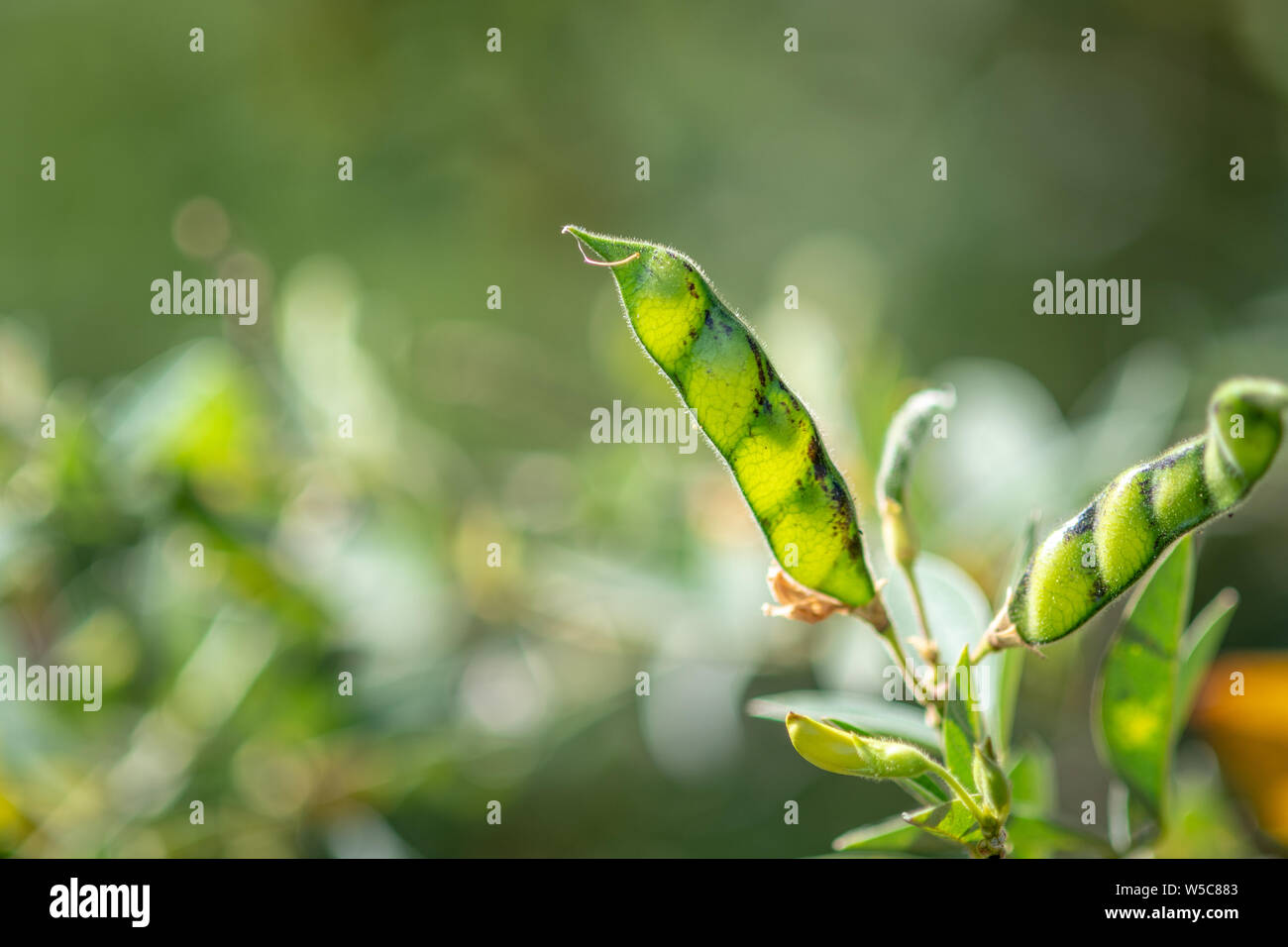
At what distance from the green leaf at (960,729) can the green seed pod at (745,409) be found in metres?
0.09

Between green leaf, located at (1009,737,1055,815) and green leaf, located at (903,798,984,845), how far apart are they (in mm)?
126

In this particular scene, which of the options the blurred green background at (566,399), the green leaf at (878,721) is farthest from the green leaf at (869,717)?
the blurred green background at (566,399)

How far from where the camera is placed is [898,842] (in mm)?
637

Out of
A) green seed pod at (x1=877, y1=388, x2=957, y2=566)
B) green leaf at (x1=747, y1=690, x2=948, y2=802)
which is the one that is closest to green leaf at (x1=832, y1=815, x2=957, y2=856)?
green leaf at (x1=747, y1=690, x2=948, y2=802)

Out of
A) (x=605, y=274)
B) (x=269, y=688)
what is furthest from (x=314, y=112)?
(x=269, y=688)

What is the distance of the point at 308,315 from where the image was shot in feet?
4.72

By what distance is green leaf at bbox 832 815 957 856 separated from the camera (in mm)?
608

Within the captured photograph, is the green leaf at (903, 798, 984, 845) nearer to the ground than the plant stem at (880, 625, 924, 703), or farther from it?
nearer to the ground

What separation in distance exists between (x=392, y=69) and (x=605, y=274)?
70 centimetres

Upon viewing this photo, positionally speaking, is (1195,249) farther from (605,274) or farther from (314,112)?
(314,112)

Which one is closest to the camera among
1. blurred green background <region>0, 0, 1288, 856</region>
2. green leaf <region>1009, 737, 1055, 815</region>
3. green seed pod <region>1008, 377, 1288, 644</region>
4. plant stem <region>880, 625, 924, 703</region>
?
green seed pod <region>1008, 377, 1288, 644</region>

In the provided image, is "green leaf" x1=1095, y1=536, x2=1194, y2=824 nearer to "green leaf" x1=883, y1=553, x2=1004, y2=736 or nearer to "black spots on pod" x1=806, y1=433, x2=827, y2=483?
"green leaf" x1=883, y1=553, x2=1004, y2=736

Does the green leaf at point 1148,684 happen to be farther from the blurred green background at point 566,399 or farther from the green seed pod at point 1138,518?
the blurred green background at point 566,399

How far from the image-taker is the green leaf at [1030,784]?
69 cm
